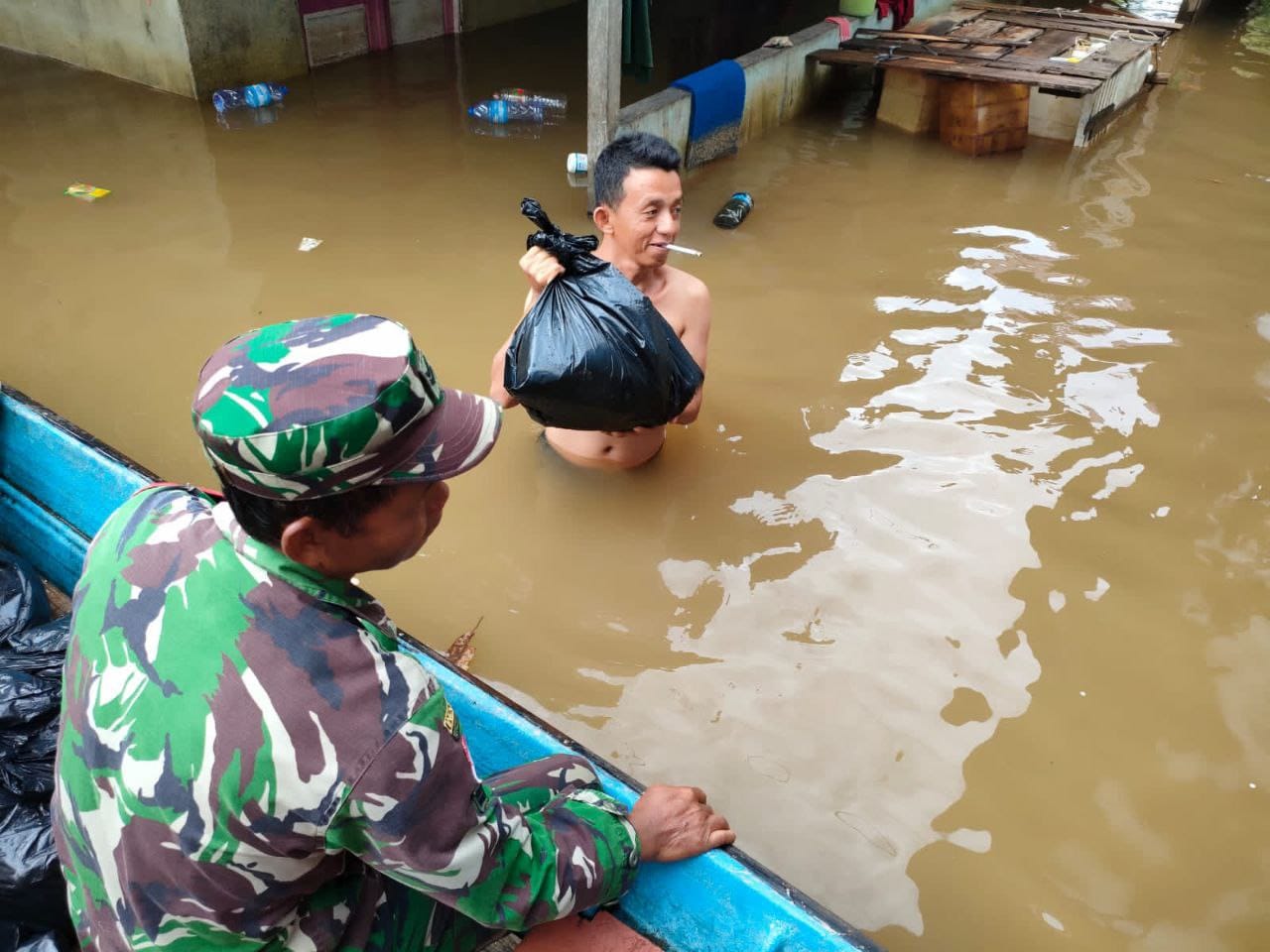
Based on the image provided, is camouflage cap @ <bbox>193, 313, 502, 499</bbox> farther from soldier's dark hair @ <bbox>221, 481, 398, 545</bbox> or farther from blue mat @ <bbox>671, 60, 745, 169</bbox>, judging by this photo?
blue mat @ <bbox>671, 60, 745, 169</bbox>

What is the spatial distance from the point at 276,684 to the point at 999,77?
21.9 feet

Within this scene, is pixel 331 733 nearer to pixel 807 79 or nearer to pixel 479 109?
pixel 479 109

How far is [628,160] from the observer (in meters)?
2.99

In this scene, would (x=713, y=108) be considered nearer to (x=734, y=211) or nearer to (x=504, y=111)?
(x=734, y=211)

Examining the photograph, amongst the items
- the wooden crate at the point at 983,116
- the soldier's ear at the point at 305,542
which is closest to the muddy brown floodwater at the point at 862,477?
the wooden crate at the point at 983,116

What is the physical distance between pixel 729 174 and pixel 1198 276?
8.97ft

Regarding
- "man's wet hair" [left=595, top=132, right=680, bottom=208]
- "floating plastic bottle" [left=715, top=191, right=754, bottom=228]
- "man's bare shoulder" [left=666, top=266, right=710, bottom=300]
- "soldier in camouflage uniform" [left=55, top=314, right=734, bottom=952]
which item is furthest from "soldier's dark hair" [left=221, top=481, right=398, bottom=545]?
"floating plastic bottle" [left=715, top=191, right=754, bottom=228]

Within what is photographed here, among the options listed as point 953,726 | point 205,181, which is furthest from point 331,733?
point 205,181

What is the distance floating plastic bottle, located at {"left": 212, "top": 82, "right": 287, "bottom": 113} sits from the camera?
22.2ft

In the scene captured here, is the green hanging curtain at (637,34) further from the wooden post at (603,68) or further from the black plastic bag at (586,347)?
the black plastic bag at (586,347)

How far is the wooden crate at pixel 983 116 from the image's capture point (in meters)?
6.51

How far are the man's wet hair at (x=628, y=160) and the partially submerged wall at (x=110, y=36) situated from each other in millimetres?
5214

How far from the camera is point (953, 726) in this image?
2.62 metres

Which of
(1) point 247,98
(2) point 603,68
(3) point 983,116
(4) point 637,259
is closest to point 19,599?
(4) point 637,259
